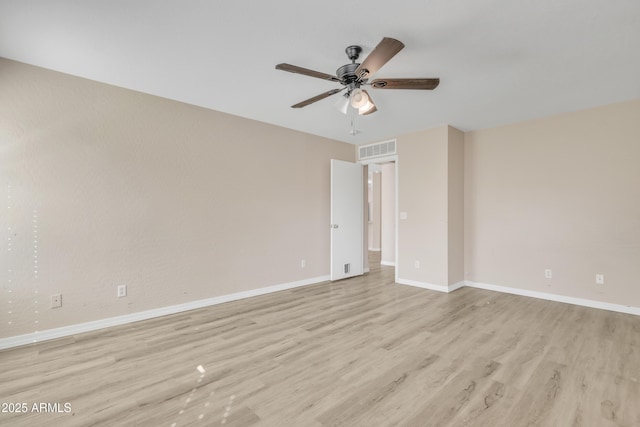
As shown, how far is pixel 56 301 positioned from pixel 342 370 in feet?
9.21

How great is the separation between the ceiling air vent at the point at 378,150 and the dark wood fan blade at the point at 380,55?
2.90 m

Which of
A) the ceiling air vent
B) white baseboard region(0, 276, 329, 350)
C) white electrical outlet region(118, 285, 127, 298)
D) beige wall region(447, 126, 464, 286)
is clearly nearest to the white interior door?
the ceiling air vent

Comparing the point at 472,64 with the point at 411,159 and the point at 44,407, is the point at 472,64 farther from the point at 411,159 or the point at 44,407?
the point at 44,407

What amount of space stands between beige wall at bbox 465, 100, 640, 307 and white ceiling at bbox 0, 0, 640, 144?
515 mm

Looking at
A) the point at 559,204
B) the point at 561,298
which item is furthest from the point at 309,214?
the point at 561,298

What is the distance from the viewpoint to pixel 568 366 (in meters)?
2.21

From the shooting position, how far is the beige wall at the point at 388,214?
21.5 feet

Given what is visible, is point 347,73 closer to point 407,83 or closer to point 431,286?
point 407,83

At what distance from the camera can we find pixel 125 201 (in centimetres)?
309

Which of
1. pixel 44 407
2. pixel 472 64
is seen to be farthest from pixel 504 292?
pixel 44 407

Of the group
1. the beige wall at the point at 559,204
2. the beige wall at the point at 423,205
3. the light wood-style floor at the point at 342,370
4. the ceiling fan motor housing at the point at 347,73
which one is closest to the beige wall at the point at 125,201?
the light wood-style floor at the point at 342,370

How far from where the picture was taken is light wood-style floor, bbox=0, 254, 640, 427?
1693 mm

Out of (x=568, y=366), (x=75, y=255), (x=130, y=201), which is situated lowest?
A: (x=568, y=366)

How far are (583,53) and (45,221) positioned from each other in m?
5.05
